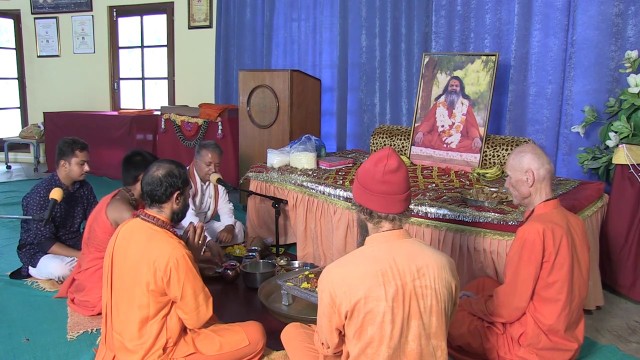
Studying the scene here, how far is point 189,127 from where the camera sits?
547 centimetres

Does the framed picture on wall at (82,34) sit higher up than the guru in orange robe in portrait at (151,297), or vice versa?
the framed picture on wall at (82,34)

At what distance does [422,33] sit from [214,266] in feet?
9.34

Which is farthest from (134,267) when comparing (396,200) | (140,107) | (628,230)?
(140,107)

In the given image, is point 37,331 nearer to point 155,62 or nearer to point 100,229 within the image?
point 100,229

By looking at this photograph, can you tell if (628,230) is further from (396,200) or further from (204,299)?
(204,299)

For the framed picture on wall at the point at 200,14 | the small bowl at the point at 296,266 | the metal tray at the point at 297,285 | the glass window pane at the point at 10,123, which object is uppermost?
the framed picture on wall at the point at 200,14

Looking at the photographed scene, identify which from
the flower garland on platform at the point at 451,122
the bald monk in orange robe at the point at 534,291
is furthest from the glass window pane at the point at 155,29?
the bald monk in orange robe at the point at 534,291

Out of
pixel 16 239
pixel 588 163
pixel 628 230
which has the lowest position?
pixel 16 239

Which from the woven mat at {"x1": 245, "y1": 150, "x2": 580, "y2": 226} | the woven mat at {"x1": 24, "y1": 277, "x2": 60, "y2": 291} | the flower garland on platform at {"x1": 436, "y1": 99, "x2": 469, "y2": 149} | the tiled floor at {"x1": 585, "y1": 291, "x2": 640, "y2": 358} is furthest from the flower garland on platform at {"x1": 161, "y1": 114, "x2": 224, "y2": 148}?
the tiled floor at {"x1": 585, "y1": 291, "x2": 640, "y2": 358}

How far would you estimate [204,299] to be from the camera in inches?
73.6

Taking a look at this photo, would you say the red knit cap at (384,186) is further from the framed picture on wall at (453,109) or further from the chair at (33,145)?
the chair at (33,145)

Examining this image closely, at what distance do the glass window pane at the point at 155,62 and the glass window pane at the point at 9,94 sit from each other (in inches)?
82.5

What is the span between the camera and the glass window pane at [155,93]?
22.6 feet

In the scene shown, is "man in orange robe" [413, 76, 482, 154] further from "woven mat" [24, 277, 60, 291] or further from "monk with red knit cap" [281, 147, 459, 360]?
"woven mat" [24, 277, 60, 291]
